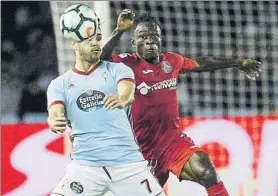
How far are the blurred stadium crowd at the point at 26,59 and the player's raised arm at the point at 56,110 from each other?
3.62 ft

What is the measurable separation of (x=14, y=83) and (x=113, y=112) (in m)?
1.43

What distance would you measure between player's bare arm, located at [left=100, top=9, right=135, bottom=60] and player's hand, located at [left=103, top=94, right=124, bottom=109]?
0.21 meters

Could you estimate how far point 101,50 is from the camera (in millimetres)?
2582

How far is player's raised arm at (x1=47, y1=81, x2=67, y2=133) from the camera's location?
7.82ft

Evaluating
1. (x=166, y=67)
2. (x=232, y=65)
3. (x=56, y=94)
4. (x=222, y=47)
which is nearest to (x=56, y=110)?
(x=56, y=94)

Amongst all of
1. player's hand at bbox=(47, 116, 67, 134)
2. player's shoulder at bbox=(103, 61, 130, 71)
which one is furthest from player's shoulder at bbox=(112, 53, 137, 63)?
player's hand at bbox=(47, 116, 67, 134)

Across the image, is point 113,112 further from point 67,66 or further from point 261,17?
point 261,17

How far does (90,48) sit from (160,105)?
32 centimetres

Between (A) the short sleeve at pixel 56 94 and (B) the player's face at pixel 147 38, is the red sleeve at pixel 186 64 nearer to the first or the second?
(B) the player's face at pixel 147 38

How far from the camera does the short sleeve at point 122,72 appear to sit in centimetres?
248

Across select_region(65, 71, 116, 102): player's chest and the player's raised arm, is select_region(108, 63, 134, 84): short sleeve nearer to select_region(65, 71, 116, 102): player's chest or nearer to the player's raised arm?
select_region(65, 71, 116, 102): player's chest

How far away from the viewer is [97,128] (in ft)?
8.23

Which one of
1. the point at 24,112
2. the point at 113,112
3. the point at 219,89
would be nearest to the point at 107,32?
the point at 113,112

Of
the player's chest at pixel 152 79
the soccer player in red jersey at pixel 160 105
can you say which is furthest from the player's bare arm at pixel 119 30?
the player's chest at pixel 152 79
